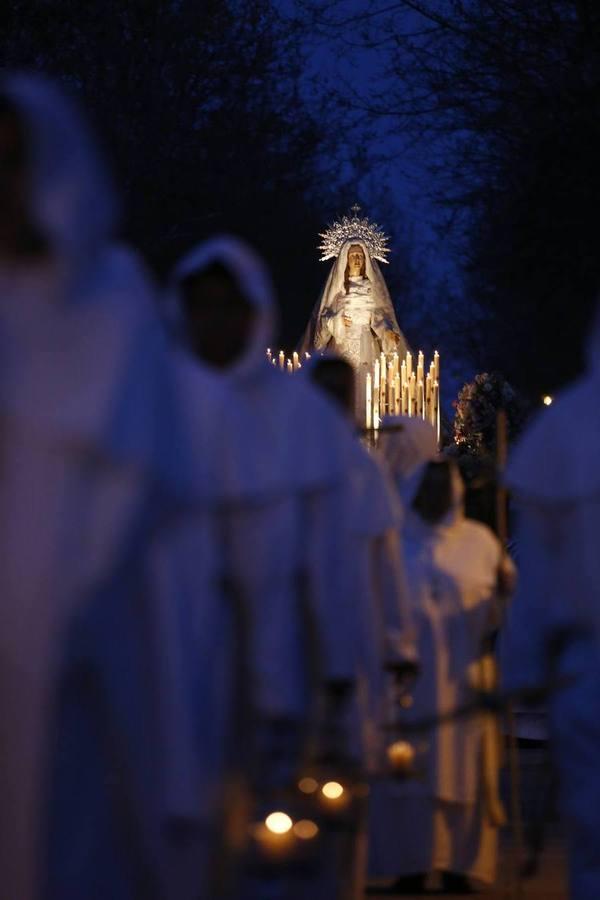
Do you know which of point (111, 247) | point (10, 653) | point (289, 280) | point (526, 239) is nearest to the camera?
point (10, 653)

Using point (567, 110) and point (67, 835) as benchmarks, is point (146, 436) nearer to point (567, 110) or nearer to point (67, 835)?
point (67, 835)

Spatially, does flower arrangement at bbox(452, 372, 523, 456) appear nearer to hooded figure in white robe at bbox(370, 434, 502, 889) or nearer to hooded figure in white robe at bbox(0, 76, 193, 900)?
hooded figure in white robe at bbox(370, 434, 502, 889)

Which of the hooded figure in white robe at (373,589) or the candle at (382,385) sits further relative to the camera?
the candle at (382,385)

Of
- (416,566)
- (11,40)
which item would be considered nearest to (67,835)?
(416,566)

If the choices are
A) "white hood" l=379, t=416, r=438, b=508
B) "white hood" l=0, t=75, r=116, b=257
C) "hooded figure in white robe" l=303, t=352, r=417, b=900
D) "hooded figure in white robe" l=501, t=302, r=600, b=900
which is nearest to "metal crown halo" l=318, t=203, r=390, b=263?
"white hood" l=379, t=416, r=438, b=508

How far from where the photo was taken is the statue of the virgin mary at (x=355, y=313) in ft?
98.9

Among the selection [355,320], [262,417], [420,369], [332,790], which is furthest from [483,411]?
[332,790]

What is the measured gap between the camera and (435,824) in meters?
11.4

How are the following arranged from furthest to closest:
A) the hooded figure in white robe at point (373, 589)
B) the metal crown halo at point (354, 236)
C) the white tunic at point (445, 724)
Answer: the metal crown halo at point (354, 236), the white tunic at point (445, 724), the hooded figure in white robe at point (373, 589)

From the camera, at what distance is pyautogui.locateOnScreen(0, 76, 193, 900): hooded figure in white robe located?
19.6 feet

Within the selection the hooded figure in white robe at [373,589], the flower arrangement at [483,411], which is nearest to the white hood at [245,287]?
the hooded figure in white robe at [373,589]

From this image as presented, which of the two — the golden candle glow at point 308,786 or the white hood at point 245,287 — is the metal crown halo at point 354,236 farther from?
the golden candle glow at point 308,786

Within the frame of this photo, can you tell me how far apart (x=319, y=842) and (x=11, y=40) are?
796 inches

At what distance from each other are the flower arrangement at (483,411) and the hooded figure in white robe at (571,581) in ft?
63.2
